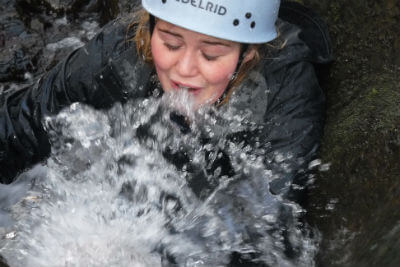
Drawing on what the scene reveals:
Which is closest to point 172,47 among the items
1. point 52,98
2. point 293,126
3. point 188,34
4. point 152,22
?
point 188,34

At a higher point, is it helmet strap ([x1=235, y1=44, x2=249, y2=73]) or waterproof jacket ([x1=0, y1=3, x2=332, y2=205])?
helmet strap ([x1=235, y1=44, x2=249, y2=73])

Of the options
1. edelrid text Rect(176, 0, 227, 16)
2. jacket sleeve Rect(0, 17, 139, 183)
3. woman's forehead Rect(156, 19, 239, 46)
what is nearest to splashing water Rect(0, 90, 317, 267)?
jacket sleeve Rect(0, 17, 139, 183)

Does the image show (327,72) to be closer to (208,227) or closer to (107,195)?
(208,227)

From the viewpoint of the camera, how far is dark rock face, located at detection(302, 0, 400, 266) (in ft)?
8.34

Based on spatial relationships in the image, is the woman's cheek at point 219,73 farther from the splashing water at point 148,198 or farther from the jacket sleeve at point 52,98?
the jacket sleeve at point 52,98

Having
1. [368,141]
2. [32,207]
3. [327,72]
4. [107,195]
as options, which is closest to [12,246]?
[32,207]

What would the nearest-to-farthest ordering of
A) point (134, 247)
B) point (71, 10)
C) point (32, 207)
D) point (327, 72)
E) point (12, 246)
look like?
point (12, 246) → point (134, 247) → point (32, 207) → point (327, 72) → point (71, 10)

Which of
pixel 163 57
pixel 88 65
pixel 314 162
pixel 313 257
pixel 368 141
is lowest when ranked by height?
pixel 313 257

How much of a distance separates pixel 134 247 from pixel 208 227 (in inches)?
16.4

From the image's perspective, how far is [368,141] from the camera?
2701 mm

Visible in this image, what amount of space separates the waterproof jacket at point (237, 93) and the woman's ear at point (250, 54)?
0.08 metres

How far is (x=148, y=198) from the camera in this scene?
10.4ft

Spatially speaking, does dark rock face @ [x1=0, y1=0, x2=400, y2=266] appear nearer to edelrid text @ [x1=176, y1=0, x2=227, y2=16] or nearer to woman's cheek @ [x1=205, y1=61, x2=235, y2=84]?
woman's cheek @ [x1=205, y1=61, x2=235, y2=84]

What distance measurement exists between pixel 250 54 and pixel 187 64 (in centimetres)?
43
